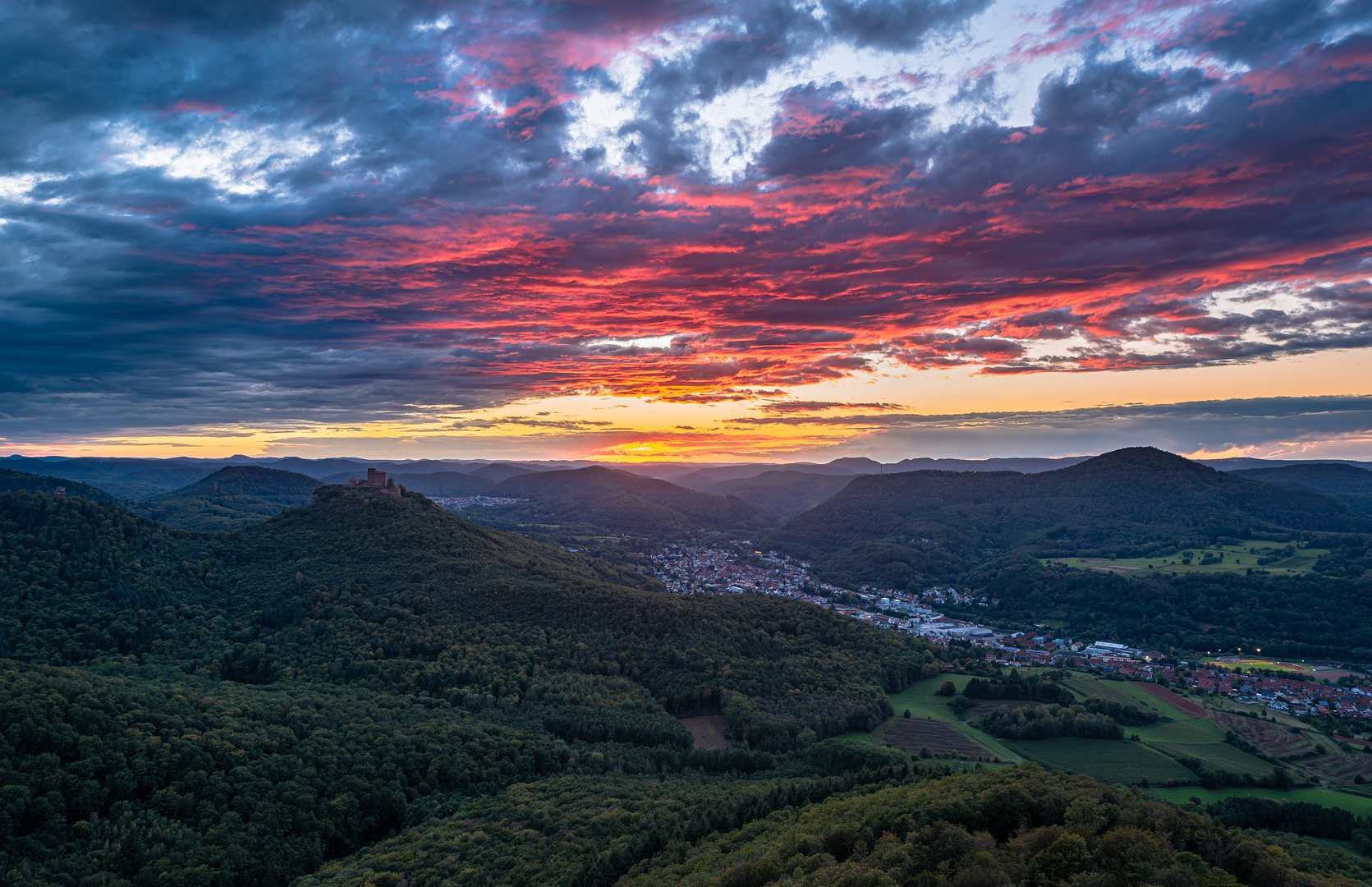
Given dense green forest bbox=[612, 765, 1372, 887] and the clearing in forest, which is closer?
dense green forest bbox=[612, 765, 1372, 887]

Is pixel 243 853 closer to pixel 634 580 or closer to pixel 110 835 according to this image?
pixel 110 835

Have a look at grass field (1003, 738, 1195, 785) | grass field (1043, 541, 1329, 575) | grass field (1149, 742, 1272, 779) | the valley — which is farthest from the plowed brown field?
grass field (1043, 541, 1329, 575)

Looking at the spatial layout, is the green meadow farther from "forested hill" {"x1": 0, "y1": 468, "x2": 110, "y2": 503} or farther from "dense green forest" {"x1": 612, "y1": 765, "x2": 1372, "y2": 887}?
"forested hill" {"x1": 0, "y1": 468, "x2": 110, "y2": 503}

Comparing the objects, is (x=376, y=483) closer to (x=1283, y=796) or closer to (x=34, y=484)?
(x=34, y=484)

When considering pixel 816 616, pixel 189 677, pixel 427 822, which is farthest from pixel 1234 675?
pixel 189 677

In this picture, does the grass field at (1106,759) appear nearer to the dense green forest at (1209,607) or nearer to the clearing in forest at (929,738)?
the clearing in forest at (929,738)

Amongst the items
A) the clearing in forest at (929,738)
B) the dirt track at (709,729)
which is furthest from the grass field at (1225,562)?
the dirt track at (709,729)

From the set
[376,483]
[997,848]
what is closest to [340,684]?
[997,848]
